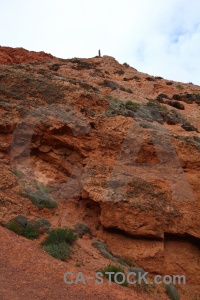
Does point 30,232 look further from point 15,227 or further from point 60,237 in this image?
point 60,237

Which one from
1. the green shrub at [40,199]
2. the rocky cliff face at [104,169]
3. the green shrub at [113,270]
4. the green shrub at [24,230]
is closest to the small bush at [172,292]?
the rocky cliff face at [104,169]

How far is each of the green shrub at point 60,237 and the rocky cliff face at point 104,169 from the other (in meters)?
0.65

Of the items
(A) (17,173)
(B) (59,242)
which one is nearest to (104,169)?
(A) (17,173)

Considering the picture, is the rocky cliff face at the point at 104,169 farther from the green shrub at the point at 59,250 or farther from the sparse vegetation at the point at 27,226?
the green shrub at the point at 59,250

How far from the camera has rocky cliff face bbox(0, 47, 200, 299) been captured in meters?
9.48

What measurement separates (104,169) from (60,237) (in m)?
2.98

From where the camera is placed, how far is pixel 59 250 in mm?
7949

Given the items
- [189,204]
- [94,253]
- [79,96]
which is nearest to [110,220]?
[94,253]

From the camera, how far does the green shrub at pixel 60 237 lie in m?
8.26

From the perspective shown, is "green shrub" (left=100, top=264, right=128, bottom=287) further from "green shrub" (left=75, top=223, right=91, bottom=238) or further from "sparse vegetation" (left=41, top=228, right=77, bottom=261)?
"green shrub" (left=75, top=223, right=91, bottom=238)

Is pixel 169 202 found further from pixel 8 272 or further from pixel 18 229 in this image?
pixel 8 272

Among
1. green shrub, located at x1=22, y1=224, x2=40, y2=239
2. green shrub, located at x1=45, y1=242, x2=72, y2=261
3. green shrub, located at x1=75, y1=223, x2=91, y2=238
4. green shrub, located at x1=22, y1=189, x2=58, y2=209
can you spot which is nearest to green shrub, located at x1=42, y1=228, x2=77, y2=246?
green shrub, located at x1=45, y1=242, x2=72, y2=261

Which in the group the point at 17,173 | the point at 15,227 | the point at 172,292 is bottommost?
the point at 172,292

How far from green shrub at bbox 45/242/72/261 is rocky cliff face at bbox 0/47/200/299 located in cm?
114
